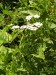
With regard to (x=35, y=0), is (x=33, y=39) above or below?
below

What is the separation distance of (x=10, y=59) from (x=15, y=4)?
5.15 feet

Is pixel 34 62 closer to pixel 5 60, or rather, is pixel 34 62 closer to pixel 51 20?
pixel 5 60

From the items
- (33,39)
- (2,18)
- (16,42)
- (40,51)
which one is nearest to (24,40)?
(33,39)

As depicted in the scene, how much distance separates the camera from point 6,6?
13.8ft

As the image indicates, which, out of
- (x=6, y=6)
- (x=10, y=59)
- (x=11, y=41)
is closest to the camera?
(x=10, y=59)

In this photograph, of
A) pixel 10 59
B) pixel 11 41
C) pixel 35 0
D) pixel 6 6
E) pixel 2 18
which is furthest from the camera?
pixel 6 6

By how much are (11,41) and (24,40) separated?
0.29 m

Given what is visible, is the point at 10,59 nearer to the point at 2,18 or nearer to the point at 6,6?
the point at 2,18

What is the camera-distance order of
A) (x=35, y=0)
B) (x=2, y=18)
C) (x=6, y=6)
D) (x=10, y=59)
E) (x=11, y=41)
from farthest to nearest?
(x=6, y=6)
(x=2, y=18)
(x=35, y=0)
(x=11, y=41)
(x=10, y=59)

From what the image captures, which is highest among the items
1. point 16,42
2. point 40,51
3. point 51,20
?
point 51,20

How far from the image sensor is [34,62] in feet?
9.17

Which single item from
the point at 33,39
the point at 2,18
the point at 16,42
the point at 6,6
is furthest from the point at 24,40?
the point at 6,6

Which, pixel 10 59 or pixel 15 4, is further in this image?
pixel 15 4

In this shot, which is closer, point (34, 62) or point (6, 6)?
point (34, 62)
